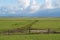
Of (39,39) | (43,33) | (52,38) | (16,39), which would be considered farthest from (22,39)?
(43,33)

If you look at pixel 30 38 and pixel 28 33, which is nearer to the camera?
pixel 30 38

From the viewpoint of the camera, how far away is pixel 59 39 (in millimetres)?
22906

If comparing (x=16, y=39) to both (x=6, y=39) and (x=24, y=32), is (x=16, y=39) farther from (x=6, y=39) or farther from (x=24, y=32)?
(x=24, y=32)

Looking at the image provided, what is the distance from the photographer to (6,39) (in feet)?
74.5

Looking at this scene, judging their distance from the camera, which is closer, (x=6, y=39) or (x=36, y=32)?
(x=6, y=39)

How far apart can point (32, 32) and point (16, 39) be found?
565 centimetres

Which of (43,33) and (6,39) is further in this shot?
(43,33)

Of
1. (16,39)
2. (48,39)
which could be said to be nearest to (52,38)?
(48,39)

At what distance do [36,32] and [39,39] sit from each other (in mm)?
5053

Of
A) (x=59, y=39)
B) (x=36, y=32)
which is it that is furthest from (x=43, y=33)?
(x=59, y=39)

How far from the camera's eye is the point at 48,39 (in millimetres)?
22750

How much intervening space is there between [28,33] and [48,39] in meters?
→ 5.29

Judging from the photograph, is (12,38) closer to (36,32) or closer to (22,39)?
(22,39)

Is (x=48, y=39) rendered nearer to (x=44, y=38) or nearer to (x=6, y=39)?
(x=44, y=38)
